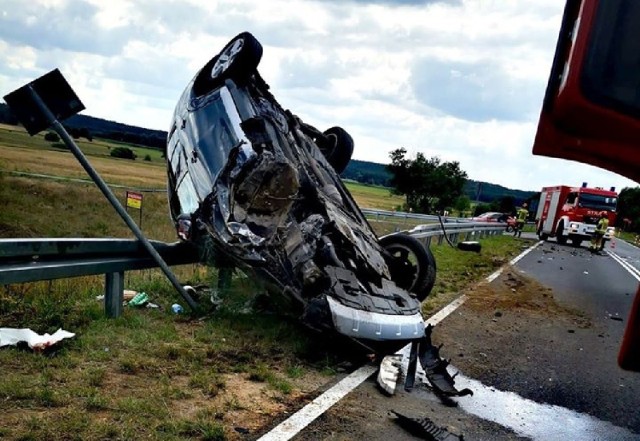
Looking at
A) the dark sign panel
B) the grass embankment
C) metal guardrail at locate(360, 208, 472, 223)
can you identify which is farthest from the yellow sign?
metal guardrail at locate(360, 208, 472, 223)

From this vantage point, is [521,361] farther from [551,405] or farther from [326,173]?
[326,173]

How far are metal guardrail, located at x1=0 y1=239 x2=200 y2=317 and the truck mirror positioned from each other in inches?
153

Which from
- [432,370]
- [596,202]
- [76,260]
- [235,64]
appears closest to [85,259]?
[76,260]

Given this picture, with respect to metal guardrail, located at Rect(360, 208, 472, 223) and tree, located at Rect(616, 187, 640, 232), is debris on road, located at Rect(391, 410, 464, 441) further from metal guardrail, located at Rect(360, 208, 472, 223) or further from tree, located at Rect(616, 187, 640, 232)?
metal guardrail, located at Rect(360, 208, 472, 223)

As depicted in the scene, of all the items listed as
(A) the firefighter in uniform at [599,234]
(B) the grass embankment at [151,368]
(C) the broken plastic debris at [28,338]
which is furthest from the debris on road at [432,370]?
(A) the firefighter in uniform at [599,234]

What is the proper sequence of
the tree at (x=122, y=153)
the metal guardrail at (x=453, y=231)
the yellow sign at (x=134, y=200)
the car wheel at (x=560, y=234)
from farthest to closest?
the tree at (x=122, y=153), the car wheel at (x=560, y=234), the metal guardrail at (x=453, y=231), the yellow sign at (x=134, y=200)

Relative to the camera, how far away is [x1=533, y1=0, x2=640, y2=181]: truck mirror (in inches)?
90.7

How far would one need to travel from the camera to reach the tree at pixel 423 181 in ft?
154

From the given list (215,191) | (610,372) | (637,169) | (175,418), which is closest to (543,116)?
(637,169)

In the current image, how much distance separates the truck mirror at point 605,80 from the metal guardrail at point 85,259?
12.8 feet

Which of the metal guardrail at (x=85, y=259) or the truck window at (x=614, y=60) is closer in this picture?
the truck window at (x=614, y=60)

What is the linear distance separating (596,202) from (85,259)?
85.4ft

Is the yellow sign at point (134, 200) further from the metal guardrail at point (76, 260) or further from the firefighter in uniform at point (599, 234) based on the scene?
the firefighter in uniform at point (599, 234)

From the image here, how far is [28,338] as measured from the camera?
437cm
